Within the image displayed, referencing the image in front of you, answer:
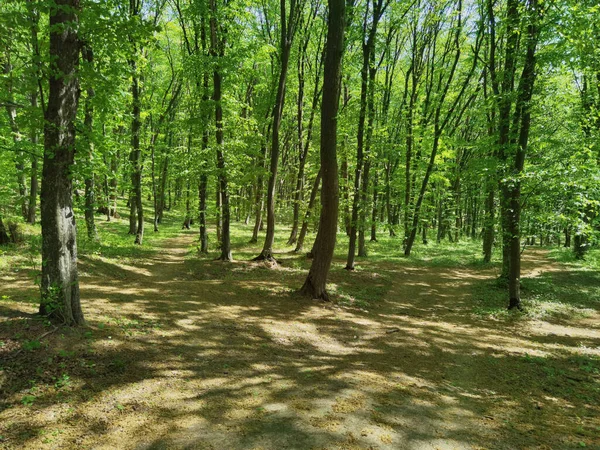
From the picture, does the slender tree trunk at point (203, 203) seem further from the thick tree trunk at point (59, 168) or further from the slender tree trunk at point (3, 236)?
the thick tree trunk at point (59, 168)

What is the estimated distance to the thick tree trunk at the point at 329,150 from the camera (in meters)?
9.88

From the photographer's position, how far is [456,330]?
31.1 ft

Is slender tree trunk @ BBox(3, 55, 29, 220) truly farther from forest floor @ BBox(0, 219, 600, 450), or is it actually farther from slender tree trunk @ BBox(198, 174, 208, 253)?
slender tree trunk @ BBox(198, 174, 208, 253)

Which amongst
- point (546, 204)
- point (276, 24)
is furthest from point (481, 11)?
point (546, 204)

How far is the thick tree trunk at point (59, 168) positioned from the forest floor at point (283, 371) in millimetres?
655

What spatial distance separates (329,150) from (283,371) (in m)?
6.54

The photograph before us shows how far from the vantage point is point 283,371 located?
19.3 feet

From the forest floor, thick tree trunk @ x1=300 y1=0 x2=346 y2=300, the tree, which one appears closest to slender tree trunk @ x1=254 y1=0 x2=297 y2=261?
the tree

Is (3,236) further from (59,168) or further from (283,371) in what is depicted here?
(283,371)

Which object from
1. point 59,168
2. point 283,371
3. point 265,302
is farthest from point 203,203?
point 283,371

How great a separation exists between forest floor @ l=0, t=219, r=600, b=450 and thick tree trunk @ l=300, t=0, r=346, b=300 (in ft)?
2.97

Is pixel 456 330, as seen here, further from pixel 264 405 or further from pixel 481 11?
pixel 481 11

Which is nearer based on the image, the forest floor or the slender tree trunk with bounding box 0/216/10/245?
the forest floor

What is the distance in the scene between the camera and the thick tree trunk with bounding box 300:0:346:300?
9.88 meters
